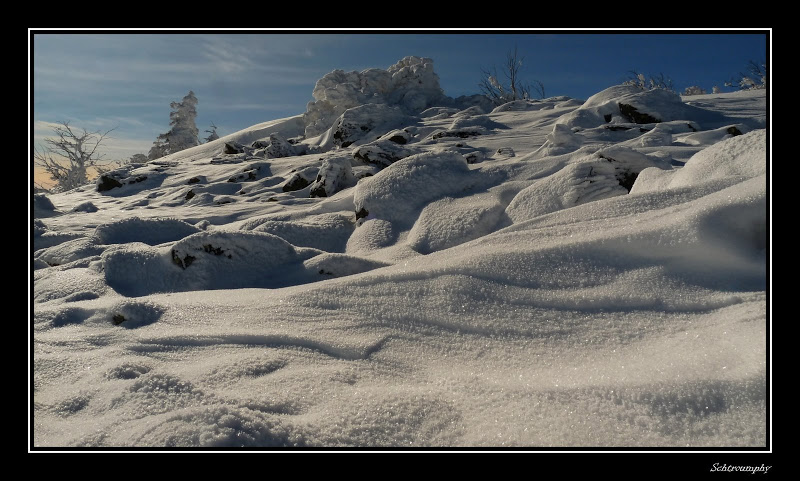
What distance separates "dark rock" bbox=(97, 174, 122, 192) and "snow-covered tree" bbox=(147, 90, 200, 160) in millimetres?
16190

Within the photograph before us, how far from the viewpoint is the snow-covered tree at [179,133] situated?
22719 millimetres

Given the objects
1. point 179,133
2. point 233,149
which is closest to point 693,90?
point 233,149

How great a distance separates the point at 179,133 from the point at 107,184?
56.3ft

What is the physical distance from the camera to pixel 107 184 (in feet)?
26.1

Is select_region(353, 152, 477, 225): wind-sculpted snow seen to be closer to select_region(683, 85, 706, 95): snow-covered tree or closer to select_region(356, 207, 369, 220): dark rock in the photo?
select_region(356, 207, 369, 220): dark rock

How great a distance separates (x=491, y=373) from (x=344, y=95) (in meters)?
15.3

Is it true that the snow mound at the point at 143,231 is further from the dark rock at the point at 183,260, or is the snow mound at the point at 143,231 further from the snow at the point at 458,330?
the dark rock at the point at 183,260

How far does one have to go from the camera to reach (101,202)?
693 centimetres

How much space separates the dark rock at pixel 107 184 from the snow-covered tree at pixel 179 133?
16190mm

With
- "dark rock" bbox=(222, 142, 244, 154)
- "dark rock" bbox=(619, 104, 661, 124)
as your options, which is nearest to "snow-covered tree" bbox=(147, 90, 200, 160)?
"dark rock" bbox=(222, 142, 244, 154)

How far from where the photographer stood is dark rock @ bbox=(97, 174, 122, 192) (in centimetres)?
792

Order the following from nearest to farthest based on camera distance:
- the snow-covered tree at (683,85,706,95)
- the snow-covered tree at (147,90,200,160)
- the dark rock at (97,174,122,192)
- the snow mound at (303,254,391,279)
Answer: the snow mound at (303,254,391,279) < the dark rock at (97,174,122,192) < the snow-covered tree at (683,85,706,95) < the snow-covered tree at (147,90,200,160)
